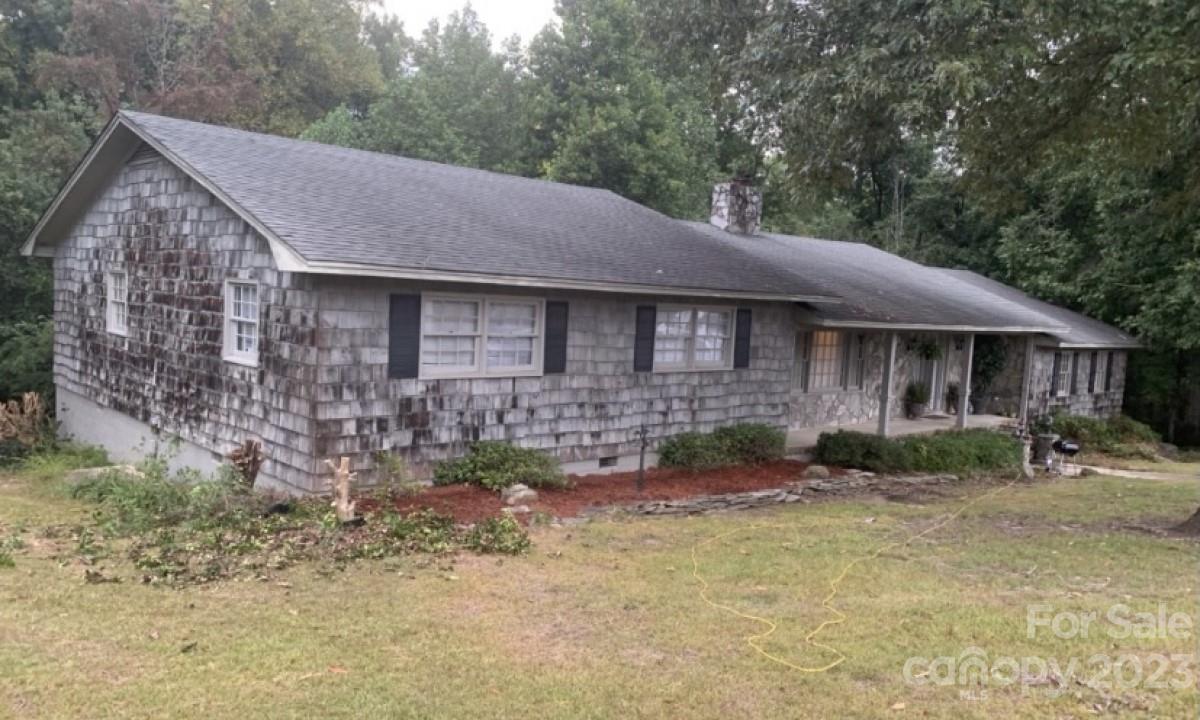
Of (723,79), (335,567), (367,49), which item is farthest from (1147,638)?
(367,49)

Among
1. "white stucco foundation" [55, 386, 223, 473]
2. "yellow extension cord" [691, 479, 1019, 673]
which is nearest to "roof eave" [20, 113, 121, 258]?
"white stucco foundation" [55, 386, 223, 473]

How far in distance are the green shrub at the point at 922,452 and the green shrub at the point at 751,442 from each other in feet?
3.46

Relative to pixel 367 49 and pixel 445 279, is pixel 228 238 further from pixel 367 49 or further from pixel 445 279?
pixel 367 49

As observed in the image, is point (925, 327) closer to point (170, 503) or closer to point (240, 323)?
point (240, 323)

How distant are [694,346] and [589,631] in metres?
7.99

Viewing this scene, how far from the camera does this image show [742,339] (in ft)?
46.2

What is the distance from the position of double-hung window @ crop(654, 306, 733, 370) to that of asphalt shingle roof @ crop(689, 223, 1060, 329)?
202cm

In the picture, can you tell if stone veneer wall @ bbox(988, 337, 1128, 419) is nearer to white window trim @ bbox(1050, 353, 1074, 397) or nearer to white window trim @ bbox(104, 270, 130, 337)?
white window trim @ bbox(1050, 353, 1074, 397)

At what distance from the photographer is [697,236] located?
15914 millimetres

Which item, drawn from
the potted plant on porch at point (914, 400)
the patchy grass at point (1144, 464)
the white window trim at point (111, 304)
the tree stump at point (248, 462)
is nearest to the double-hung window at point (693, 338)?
the tree stump at point (248, 462)

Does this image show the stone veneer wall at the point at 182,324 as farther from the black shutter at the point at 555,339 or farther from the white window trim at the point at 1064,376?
the white window trim at the point at 1064,376

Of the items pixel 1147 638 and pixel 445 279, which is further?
pixel 445 279

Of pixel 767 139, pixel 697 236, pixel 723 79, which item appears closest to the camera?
pixel 723 79

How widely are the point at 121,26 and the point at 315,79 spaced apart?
10.1 metres
